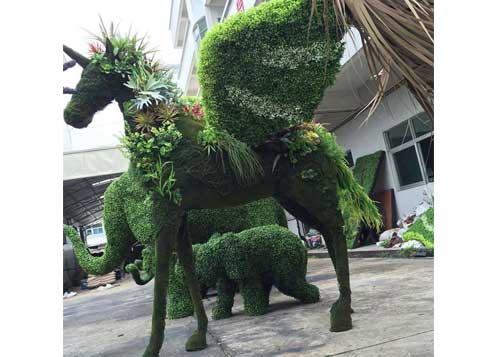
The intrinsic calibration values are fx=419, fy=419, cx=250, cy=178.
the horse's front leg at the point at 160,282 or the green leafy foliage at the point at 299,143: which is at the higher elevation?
the green leafy foliage at the point at 299,143

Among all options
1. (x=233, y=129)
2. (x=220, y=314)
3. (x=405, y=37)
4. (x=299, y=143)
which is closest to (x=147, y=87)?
(x=233, y=129)

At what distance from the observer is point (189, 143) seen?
10.4 feet

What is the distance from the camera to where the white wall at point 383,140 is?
9312 millimetres

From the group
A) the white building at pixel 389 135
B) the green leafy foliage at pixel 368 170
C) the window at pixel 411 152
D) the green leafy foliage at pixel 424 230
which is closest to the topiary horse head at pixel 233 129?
the green leafy foliage at pixel 424 230

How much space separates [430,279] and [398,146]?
5.91 meters

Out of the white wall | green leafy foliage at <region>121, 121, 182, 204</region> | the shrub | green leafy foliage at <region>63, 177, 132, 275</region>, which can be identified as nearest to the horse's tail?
green leafy foliage at <region>121, 121, 182, 204</region>

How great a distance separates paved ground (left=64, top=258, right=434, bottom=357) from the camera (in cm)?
273

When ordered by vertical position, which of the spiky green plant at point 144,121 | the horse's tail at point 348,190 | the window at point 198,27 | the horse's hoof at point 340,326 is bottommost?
the horse's hoof at point 340,326

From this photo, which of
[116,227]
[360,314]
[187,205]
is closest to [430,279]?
[360,314]

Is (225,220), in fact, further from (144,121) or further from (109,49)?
(109,49)

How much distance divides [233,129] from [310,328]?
1.70 metres

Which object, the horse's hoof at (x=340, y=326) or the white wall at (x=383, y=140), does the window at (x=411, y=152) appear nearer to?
the white wall at (x=383, y=140)

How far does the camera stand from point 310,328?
131 inches

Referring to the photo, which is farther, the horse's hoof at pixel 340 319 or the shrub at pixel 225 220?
the shrub at pixel 225 220
